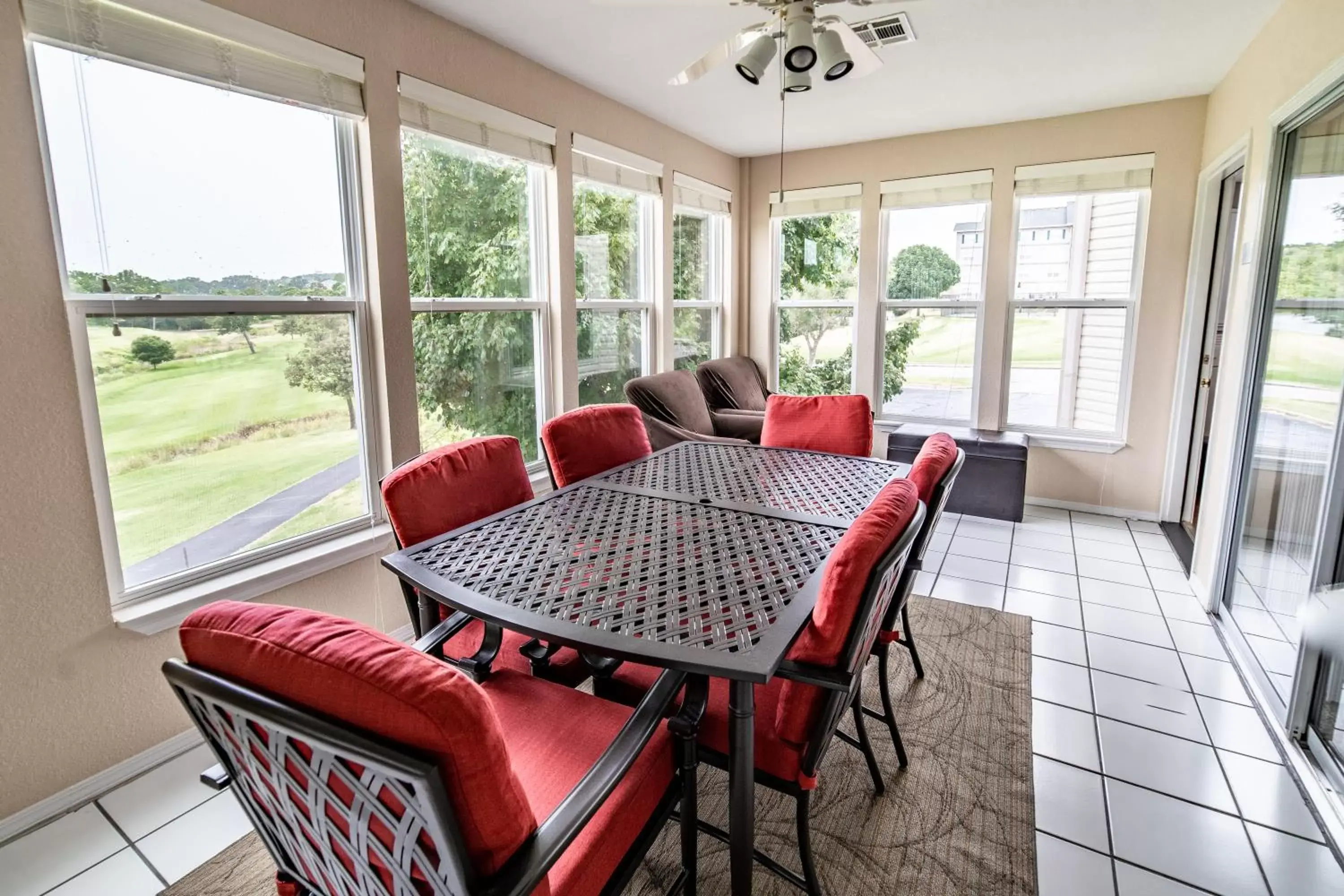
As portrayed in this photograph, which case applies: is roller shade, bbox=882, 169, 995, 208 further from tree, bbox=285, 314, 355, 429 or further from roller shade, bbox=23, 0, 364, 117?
tree, bbox=285, 314, 355, 429

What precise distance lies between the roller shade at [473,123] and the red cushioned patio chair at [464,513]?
1478mm

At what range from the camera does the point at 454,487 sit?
189 cm

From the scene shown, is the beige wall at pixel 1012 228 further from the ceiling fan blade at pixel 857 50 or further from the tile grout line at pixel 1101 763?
the ceiling fan blade at pixel 857 50

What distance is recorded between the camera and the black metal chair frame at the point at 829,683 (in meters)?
1.24

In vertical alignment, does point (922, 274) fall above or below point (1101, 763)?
above

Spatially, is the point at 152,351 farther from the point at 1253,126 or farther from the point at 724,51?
the point at 1253,126

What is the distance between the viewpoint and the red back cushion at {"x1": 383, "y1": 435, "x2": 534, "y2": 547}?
1738 millimetres

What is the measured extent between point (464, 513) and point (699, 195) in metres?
3.56

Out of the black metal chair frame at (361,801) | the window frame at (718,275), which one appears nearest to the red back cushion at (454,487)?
the black metal chair frame at (361,801)

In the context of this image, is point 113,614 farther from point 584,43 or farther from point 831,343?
point 831,343

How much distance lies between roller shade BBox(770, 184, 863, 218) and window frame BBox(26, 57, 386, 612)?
3.19 metres

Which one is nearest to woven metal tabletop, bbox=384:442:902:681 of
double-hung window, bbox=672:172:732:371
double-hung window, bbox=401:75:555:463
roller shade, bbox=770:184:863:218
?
double-hung window, bbox=401:75:555:463

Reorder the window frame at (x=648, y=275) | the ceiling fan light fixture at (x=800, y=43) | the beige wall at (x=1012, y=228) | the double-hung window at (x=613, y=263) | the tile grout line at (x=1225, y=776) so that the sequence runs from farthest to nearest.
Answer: the window frame at (x=648, y=275) < the beige wall at (x=1012, y=228) < the double-hung window at (x=613, y=263) < the ceiling fan light fixture at (x=800, y=43) < the tile grout line at (x=1225, y=776)

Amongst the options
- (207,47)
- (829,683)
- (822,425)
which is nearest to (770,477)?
(822,425)
